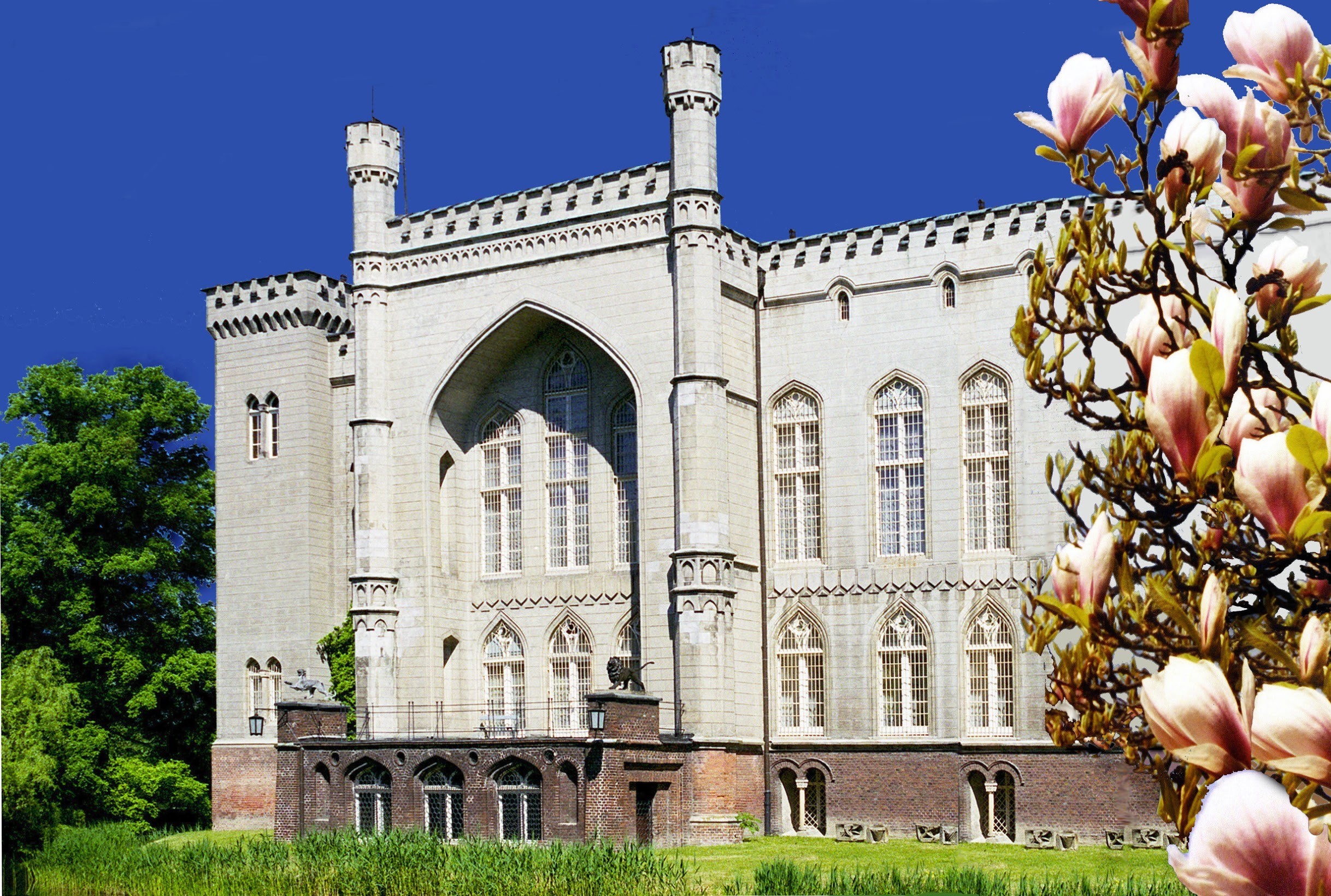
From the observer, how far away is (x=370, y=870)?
83.3 ft

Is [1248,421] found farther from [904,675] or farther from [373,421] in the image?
[373,421]

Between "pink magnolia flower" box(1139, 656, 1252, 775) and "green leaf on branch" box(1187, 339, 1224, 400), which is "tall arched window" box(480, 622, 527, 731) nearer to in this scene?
"green leaf on branch" box(1187, 339, 1224, 400)

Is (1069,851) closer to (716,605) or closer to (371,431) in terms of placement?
(716,605)

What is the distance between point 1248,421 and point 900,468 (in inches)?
1260

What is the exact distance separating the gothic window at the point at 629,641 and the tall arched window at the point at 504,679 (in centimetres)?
266

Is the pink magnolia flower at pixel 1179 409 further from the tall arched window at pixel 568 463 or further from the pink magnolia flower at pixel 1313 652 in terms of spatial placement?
the tall arched window at pixel 568 463

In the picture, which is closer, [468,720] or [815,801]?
[815,801]

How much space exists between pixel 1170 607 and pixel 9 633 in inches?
1751

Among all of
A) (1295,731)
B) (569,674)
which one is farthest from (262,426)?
(1295,731)

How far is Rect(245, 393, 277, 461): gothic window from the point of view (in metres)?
41.3

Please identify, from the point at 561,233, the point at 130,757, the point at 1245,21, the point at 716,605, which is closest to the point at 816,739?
the point at 716,605

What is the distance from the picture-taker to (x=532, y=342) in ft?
127

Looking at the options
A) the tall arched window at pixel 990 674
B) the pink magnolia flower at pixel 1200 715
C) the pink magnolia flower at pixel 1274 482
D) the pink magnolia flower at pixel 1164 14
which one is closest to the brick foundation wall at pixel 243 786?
the tall arched window at pixel 990 674

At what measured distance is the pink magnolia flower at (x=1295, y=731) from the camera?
92.4 inches
